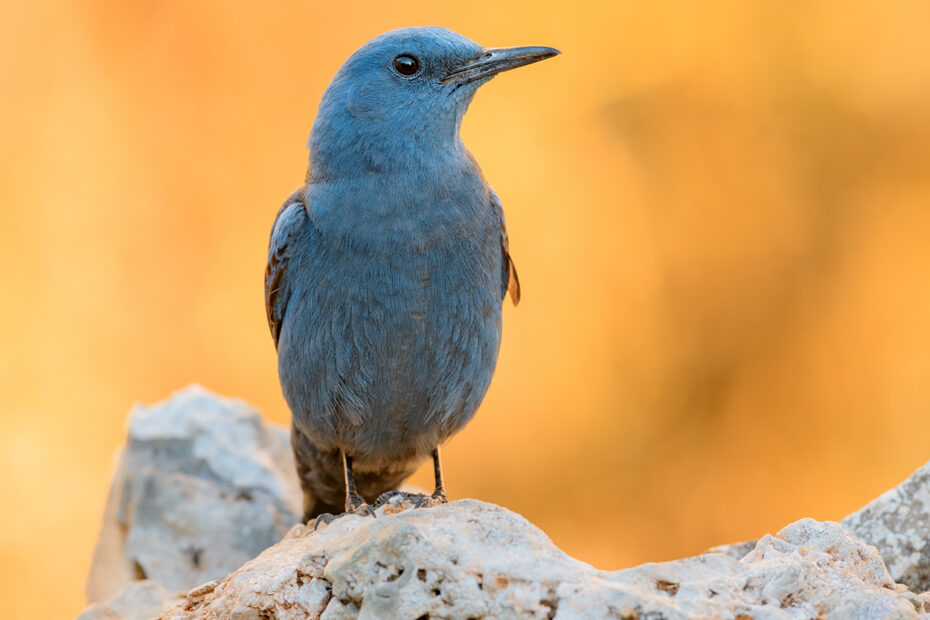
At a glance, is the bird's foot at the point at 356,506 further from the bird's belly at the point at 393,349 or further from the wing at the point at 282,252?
the wing at the point at 282,252

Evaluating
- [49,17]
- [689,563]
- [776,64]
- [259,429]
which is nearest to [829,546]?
[689,563]

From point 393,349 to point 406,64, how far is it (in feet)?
4.05

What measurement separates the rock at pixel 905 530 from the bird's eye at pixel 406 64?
103 inches

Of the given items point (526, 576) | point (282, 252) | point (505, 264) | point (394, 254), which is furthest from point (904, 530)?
point (282, 252)

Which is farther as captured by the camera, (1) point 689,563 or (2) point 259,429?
(2) point 259,429

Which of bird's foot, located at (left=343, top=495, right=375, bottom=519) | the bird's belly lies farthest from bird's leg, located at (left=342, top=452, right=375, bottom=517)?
the bird's belly

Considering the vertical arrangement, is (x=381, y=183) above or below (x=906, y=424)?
above

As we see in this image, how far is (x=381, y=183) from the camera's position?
4.39 m

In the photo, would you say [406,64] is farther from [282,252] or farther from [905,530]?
[905,530]

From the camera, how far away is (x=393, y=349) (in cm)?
446

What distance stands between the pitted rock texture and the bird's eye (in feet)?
6.68

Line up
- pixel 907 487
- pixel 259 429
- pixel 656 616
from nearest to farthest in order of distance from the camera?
pixel 656 616
pixel 907 487
pixel 259 429

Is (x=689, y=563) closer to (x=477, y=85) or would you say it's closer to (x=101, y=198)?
(x=477, y=85)

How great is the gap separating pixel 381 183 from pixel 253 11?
446 centimetres
